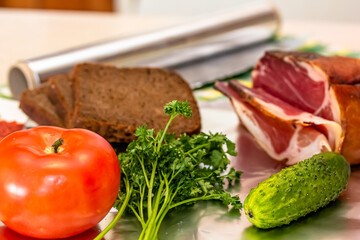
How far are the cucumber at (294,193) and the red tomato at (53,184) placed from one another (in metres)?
0.35

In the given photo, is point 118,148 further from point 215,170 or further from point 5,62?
point 5,62

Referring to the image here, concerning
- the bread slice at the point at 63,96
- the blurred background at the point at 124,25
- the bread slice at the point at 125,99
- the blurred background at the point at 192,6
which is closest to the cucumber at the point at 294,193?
the bread slice at the point at 125,99

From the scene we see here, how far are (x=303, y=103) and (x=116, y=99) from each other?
64cm

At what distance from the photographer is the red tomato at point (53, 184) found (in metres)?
1.43

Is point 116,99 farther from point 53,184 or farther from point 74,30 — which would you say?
point 74,30

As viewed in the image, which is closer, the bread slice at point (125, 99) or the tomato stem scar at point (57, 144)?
the tomato stem scar at point (57, 144)

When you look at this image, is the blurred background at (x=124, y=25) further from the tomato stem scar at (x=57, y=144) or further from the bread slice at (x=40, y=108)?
the tomato stem scar at (x=57, y=144)

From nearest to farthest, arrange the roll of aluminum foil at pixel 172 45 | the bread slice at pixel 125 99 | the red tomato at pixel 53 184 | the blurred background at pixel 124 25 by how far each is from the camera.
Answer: the red tomato at pixel 53 184, the bread slice at pixel 125 99, the roll of aluminum foil at pixel 172 45, the blurred background at pixel 124 25

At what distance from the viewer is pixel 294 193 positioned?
1.59 meters

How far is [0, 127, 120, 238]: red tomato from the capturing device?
1.43m

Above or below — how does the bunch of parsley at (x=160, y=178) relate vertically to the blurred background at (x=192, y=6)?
above

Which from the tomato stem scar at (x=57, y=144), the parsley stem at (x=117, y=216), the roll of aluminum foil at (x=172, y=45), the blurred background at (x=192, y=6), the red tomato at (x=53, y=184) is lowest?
the blurred background at (x=192, y=6)

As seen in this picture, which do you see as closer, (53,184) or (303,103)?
(53,184)

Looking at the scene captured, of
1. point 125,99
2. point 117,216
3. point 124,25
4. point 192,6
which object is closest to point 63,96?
point 125,99
